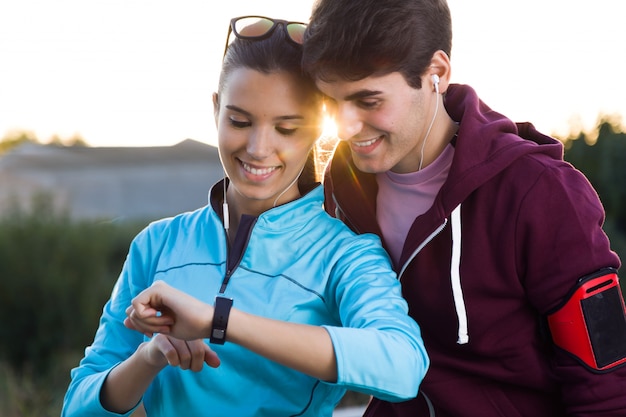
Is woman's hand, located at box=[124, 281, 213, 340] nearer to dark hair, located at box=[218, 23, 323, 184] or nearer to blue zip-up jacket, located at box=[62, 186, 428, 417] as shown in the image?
blue zip-up jacket, located at box=[62, 186, 428, 417]

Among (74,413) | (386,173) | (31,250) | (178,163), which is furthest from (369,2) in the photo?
(178,163)

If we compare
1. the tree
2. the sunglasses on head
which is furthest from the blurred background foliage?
the sunglasses on head

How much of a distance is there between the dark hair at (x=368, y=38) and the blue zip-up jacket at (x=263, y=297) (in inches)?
14.2

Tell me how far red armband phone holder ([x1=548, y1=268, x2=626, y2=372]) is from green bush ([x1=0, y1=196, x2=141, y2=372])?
490cm

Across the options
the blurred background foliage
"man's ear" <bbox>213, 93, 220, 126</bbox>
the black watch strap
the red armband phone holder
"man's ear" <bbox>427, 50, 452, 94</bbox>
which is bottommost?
the blurred background foliage

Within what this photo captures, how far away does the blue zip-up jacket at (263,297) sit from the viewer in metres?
2.06

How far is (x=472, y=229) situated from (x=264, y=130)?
65 cm

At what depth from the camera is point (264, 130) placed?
2.12 meters

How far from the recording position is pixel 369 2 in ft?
→ 7.72

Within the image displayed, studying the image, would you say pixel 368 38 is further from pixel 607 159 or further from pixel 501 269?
pixel 607 159

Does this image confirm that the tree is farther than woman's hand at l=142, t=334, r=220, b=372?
Yes

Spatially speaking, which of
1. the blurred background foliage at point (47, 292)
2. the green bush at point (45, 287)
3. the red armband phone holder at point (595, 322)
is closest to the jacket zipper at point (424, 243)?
the red armband phone holder at point (595, 322)

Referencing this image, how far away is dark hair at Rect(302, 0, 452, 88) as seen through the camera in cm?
226

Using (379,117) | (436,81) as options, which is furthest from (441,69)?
(379,117)
